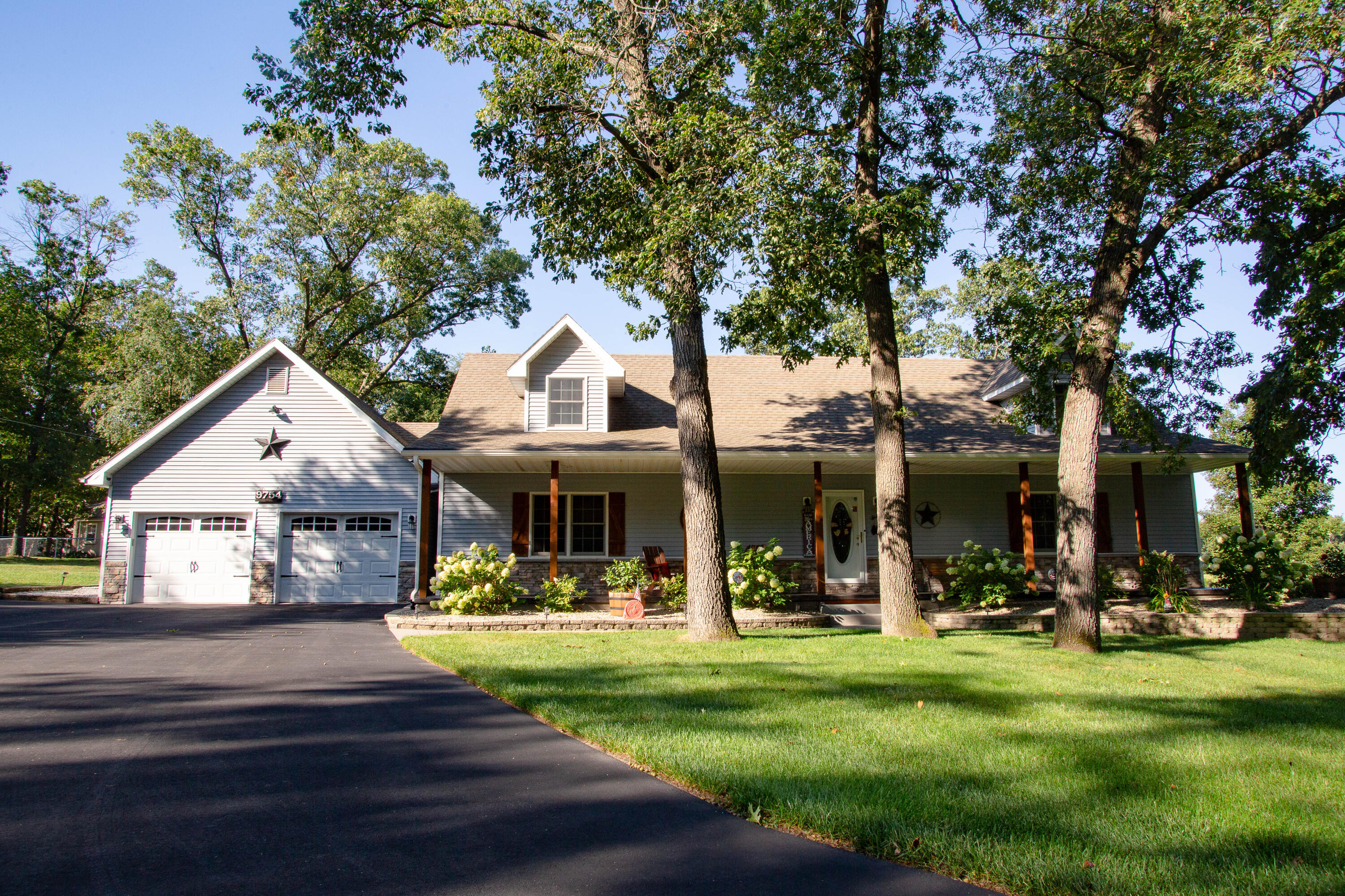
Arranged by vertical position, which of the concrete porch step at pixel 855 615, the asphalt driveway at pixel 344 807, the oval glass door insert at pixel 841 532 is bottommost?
the concrete porch step at pixel 855 615

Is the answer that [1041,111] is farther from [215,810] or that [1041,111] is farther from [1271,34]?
[215,810]

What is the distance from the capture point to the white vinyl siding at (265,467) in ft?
55.6

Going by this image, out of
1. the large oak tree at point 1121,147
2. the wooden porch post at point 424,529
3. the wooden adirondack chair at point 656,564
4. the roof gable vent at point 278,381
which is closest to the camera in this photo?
the large oak tree at point 1121,147

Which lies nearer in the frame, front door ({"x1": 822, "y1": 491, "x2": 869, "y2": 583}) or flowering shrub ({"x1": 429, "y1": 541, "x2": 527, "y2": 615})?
flowering shrub ({"x1": 429, "y1": 541, "x2": 527, "y2": 615})

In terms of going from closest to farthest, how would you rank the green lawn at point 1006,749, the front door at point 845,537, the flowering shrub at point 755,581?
the green lawn at point 1006,749, the flowering shrub at point 755,581, the front door at point 845,537

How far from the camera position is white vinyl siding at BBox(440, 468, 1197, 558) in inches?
639

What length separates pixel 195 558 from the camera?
1708 cm

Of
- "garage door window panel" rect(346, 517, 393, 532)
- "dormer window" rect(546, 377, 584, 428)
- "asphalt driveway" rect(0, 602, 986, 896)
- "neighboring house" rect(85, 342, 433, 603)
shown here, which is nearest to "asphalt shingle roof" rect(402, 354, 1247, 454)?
"dormer window" rect(546, 377, 584, 428)

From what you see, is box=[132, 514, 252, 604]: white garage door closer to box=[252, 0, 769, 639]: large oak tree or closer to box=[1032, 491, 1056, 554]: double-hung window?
box=[252, 0, 769, 639]: large oak tree

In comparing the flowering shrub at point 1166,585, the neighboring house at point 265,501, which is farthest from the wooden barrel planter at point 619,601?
the flowering shrub at point 1166,585

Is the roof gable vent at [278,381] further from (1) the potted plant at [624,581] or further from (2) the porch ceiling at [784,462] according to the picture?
(1) the potted plant at [624,581]

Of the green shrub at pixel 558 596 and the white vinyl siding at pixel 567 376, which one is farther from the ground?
the white vinyl siding at pixel 567 376

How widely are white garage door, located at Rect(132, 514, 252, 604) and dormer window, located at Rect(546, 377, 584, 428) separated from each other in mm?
7440

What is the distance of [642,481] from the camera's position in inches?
644
